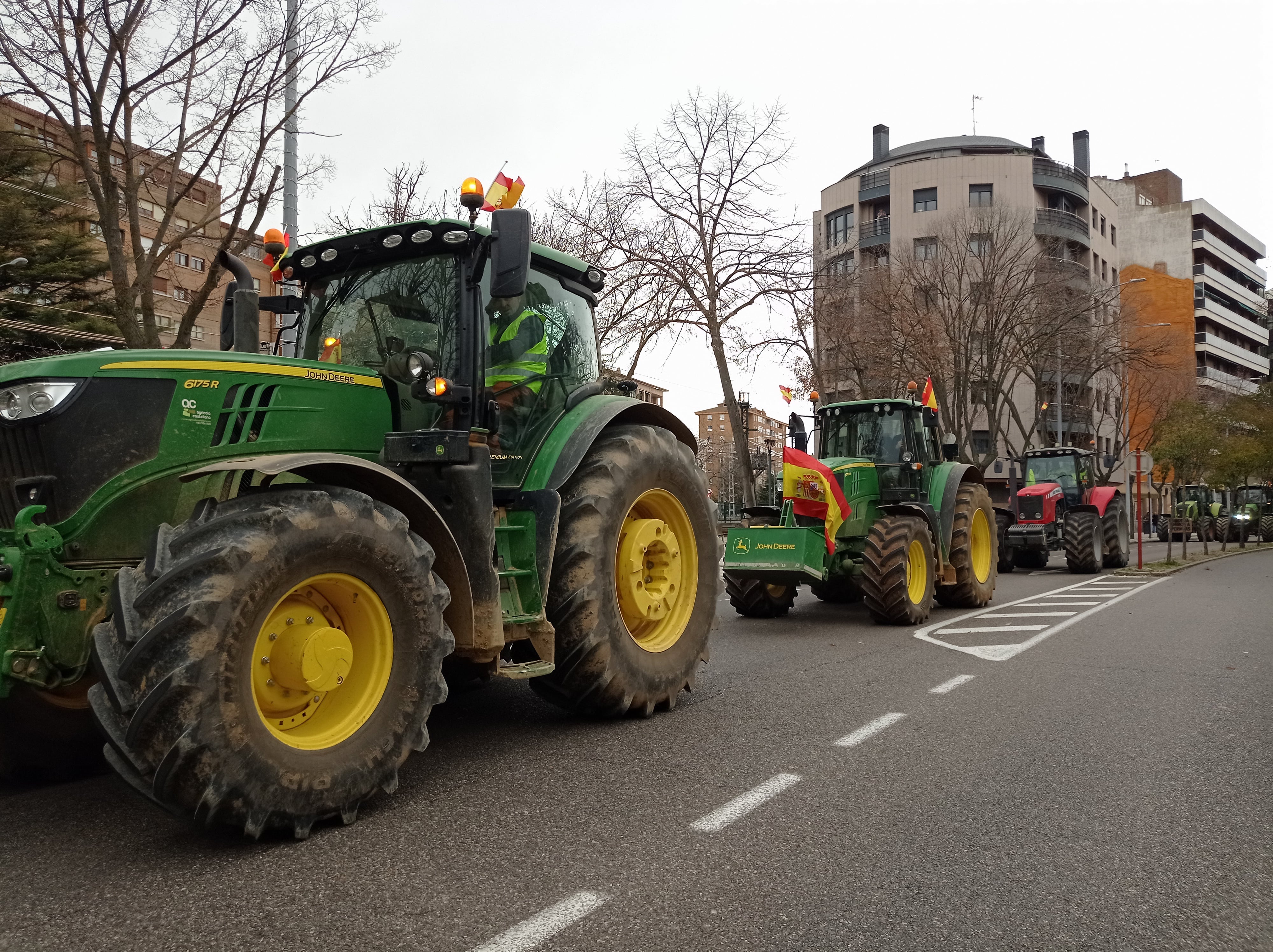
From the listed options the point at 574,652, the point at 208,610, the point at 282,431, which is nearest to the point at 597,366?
the point at 574,652

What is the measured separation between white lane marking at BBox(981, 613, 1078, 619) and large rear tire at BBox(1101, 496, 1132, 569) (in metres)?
9.36

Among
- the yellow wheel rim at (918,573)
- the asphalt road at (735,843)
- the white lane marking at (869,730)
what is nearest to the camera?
the asphalt road at (735,843)

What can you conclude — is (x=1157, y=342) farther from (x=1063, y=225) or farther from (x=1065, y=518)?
(x=1063, y=225)

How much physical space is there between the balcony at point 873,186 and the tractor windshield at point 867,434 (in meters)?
46.8

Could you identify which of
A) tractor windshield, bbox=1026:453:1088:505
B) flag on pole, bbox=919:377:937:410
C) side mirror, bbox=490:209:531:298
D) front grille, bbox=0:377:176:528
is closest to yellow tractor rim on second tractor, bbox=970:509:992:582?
flag on pole, bbox=919:377:937:410

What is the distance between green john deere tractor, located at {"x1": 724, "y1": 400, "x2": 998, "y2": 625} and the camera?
1000 cm

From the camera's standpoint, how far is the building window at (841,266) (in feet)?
84.2

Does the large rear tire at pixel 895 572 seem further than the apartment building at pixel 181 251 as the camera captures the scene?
No

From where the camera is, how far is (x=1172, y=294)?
68.6m

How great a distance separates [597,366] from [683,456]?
78cm

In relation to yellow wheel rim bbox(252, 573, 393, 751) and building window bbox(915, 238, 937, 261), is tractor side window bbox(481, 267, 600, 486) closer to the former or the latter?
yellow wheel rim bbox(252, 573, 393, 751)

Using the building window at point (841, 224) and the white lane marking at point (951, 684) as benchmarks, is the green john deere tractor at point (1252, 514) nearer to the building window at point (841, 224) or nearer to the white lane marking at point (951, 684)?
the building window at point (841, 224)

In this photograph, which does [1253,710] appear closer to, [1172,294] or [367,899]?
[367,899]

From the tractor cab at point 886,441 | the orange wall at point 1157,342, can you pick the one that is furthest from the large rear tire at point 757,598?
the orange wall at point 1157,342
